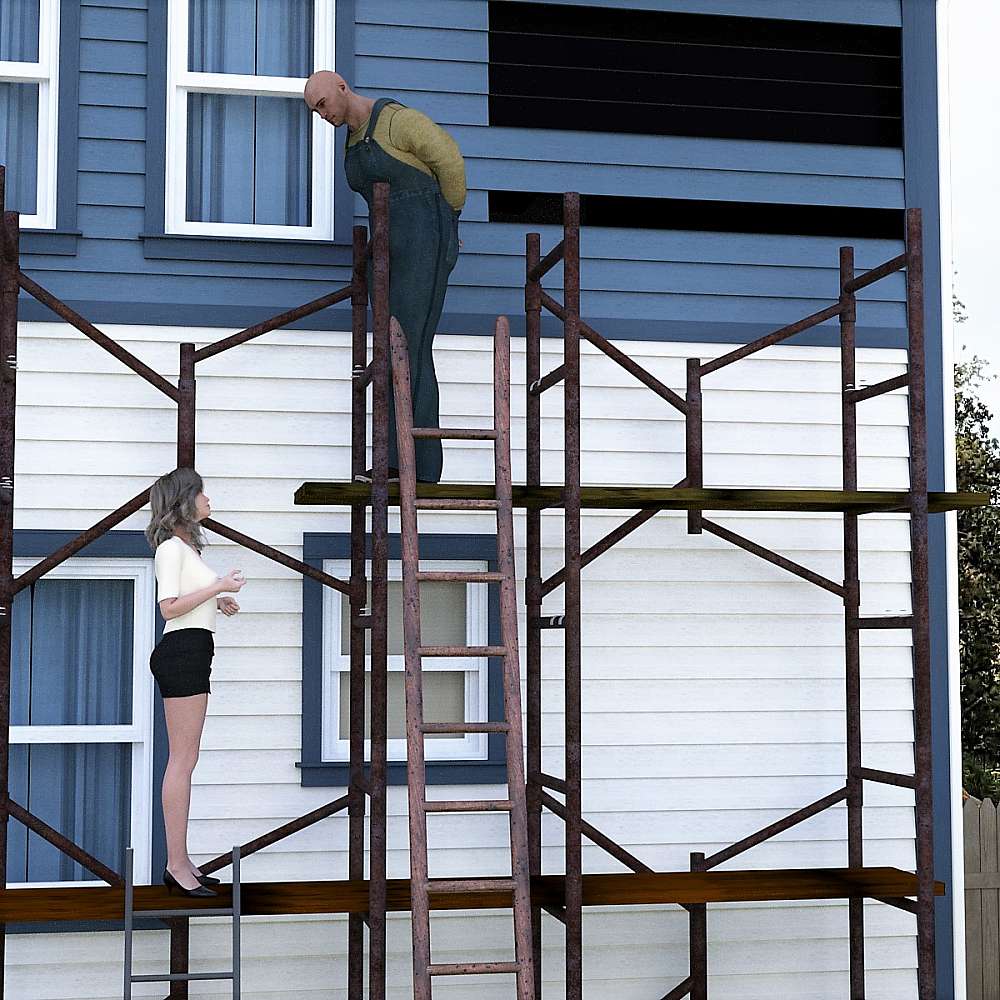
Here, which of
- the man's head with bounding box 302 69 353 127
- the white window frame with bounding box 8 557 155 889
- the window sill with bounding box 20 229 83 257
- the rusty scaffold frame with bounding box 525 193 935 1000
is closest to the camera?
the rusty scaffold frame with bounding box 525 193 935 1000

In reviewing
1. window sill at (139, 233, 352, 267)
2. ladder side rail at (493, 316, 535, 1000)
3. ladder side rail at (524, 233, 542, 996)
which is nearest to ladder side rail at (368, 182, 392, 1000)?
ladder side rail at (493, 316, 535, 1000)

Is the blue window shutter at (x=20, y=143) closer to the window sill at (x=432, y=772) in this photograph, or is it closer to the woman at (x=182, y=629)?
the woman at (x=182, y=629)

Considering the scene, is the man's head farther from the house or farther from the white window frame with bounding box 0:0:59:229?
the white window frame with bounding box 0:0:59:229

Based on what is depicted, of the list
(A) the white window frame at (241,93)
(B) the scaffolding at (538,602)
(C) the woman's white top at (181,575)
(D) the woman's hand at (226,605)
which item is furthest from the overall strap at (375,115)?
(D) the woman's hand at (226,605)

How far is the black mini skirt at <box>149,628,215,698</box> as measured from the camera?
5863mm

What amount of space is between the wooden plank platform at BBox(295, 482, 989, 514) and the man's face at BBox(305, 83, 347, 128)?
5.59 ft

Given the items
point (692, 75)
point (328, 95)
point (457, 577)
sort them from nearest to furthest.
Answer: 1. point (457, 577)
2. point (328, 95)
3. point (692, 75)

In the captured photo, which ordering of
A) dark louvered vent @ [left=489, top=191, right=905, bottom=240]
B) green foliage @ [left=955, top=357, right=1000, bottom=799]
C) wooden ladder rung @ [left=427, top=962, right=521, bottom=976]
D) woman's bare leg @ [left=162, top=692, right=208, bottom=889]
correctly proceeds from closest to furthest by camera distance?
wooden ladder rung @ [left=427, top=962, right=521, bottom=976], woman's bare leg @ [left=162, top=692, right=208, bottom=889], dark louvered vent @ [left=489, top=191, right=905, bottom=240], green foliage @ [left=955, top=357, right=1000, bottom=799]

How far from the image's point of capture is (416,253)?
21.2 feet

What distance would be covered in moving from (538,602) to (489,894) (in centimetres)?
140

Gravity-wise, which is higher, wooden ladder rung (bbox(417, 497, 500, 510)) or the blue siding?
the blue siding

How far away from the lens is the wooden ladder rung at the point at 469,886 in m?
5.35

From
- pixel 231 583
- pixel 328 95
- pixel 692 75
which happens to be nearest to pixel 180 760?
pixel 231 583

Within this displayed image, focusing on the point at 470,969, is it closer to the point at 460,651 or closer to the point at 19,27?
the point at 460,651
